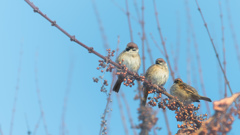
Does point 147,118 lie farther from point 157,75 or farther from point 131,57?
point 157,75

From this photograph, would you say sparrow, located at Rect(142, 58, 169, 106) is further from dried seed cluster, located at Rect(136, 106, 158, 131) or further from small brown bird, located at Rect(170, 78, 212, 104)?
dried seed cluster, located at Rect(136, 106, 158, 131)

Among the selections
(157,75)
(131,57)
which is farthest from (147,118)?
(157,75)

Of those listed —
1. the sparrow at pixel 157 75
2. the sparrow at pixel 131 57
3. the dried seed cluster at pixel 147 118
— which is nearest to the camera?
the dried seed cluster at pixel 147 118

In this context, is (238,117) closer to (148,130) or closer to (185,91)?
(148,130)

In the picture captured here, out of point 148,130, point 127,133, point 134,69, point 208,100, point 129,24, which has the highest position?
point 134,69

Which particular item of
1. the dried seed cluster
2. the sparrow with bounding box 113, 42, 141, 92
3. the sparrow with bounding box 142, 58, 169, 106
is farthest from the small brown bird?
the dried seed cluster

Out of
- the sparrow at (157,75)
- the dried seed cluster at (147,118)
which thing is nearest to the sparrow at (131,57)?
the sparrow at (157,75)

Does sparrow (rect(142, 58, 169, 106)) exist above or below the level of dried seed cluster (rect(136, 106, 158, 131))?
above

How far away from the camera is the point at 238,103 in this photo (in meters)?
1.07

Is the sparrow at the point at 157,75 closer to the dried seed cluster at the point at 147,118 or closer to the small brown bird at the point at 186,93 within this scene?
the small brown bird at the point at 186,93

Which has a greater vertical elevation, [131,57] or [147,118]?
[131,57]

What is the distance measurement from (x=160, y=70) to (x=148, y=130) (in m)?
3.93

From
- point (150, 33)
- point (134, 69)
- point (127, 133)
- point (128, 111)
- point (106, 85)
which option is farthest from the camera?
point (134, 69)

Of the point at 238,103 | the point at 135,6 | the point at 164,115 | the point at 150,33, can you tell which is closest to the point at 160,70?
the point at 150,33
